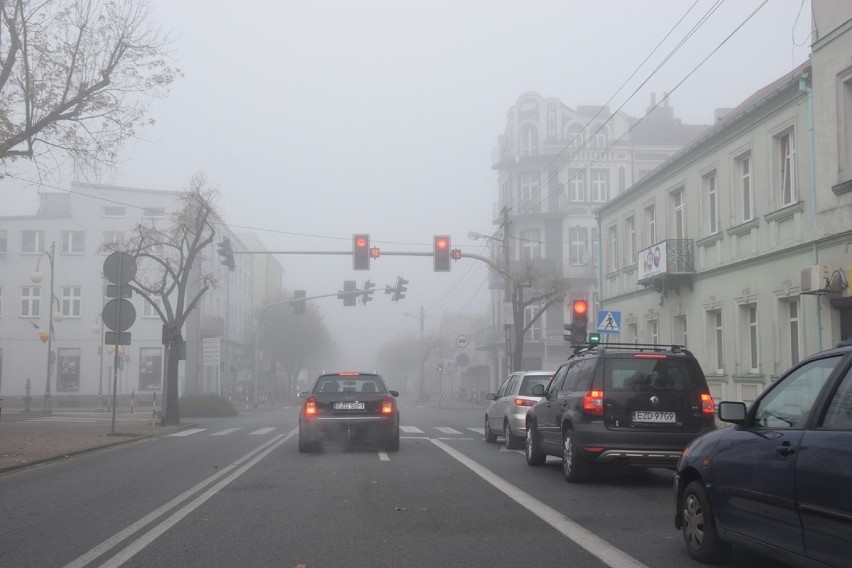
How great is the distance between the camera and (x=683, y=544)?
7.54 metres

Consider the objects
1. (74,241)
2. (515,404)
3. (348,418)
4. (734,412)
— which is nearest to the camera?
(734,412)

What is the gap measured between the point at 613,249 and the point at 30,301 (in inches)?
1642

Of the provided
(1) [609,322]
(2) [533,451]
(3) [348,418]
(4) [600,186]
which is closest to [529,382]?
(3) [348,418]

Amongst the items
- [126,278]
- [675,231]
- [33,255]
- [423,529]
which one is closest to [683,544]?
[423,529]

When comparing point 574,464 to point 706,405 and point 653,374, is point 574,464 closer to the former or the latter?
point 653,374

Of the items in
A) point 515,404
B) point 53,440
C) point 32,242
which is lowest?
point 53,440

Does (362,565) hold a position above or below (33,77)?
below

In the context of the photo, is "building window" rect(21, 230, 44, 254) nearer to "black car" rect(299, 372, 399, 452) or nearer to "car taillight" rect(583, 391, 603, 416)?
"black car" rect(299, 372, 399, 452)

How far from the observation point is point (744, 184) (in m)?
24.2

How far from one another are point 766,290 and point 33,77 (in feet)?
56.4

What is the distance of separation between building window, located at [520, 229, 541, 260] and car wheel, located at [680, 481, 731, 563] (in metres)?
54.0

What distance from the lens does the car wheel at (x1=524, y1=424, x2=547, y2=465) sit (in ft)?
45.5

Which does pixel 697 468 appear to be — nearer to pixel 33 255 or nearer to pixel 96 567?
pixel 96 567

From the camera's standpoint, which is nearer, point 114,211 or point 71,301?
point 71,301
